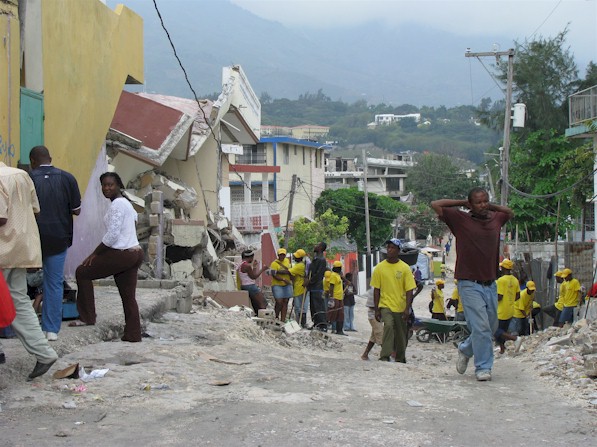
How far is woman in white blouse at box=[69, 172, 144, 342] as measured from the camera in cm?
840

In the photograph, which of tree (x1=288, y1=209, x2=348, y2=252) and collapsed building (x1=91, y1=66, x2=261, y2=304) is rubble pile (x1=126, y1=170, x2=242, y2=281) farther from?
tree (x1=288, y1=209, x2=348, y2=252)

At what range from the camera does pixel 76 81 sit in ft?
39.5

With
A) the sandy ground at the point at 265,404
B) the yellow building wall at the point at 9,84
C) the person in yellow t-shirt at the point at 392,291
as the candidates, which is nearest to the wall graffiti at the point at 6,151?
the yellow building wall at the point at 9,84

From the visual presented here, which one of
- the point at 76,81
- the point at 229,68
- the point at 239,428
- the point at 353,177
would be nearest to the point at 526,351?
the point at 76,81

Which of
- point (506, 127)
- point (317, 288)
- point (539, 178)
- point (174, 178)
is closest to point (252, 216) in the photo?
point (506, 127)

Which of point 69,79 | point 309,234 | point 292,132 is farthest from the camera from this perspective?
point 292,132

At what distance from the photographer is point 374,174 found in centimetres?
9500

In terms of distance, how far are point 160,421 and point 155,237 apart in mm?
10800

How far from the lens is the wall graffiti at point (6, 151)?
28.7 ft

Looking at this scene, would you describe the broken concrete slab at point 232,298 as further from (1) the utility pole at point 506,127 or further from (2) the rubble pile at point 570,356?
(1) the utility pole at point 506,127

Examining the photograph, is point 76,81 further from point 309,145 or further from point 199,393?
point 309,145

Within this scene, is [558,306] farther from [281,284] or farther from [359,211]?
[359,211]

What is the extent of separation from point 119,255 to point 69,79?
4147 millimetres

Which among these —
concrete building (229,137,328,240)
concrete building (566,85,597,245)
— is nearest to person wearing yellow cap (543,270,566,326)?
concrete building (566,85,597,245)
